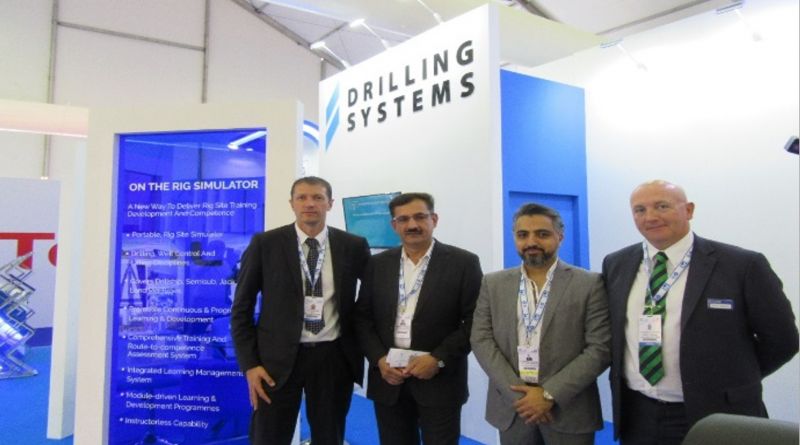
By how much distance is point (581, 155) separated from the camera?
462 cm

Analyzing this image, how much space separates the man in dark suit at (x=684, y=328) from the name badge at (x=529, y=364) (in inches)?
11.0

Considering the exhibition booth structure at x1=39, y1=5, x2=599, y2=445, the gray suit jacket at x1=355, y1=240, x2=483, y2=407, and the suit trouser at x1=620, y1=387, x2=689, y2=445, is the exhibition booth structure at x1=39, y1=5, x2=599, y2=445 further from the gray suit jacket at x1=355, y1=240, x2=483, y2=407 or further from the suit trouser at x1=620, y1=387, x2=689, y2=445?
the suit trouser at x1=620, y1=387, x2=689, y2=445

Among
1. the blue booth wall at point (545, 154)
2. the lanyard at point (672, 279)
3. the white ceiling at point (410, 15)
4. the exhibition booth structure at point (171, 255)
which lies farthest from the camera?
the white ceiling at point (410, 15)

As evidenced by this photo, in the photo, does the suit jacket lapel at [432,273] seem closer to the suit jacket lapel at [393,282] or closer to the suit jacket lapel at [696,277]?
the suit jacket lapel at [393,282]

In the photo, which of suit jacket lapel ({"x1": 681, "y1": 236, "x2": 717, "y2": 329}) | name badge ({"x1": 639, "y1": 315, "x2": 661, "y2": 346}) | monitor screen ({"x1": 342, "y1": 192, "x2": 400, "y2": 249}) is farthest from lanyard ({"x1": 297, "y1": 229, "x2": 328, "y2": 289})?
monitor screen ({"x1": 342, "y1": 192, "x2": 400, "y2": 249})

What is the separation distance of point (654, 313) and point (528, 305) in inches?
17.1

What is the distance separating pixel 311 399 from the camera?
2.40 m

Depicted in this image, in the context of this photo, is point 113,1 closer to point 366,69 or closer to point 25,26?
point 25,26

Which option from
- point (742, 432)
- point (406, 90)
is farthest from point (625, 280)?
point (406, 90)

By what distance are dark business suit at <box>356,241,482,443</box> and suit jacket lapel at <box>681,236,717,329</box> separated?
825 millimetres

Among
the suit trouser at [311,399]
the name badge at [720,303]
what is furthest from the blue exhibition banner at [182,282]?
the name badge at [720,303]

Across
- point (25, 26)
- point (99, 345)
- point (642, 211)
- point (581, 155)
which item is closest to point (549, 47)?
point (581, 155)

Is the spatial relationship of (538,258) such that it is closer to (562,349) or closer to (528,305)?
(528,305)

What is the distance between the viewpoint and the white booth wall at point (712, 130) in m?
3.35
